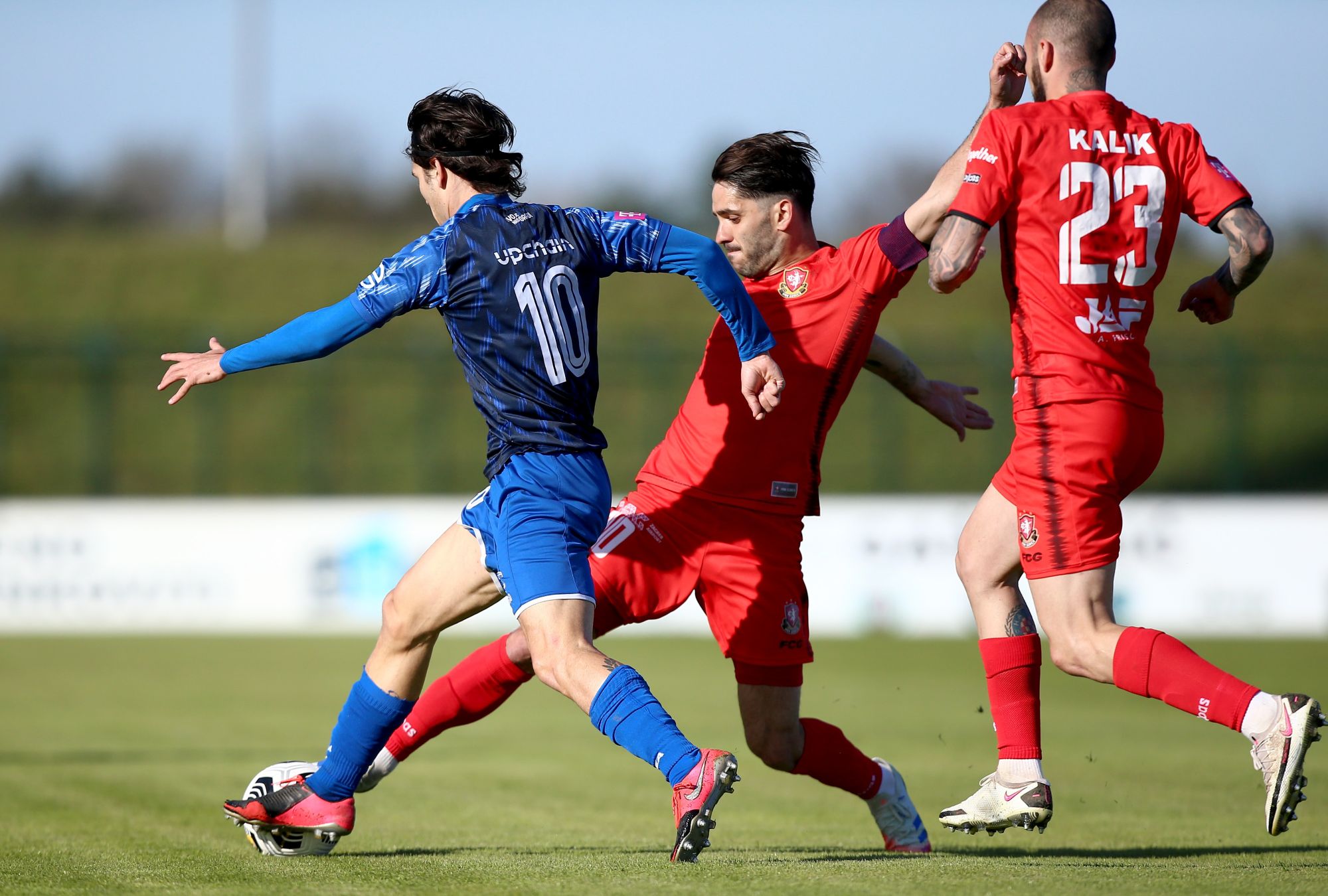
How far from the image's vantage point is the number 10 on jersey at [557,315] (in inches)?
171

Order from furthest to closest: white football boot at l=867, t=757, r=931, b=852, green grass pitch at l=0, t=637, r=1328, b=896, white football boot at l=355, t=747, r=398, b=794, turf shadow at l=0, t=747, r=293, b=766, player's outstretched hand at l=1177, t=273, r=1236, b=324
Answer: turf shadow at l=0, t=747, r=293, b=766 < white football boot at l=867, t=757, r=931, b=852 < white football boot at l=355, t=747, r=398, b=794 < player's outstretched hand at l=1177, t=273, r=1236, b=324 < green grass pitch at l=0, t=637, r=1328, b=896

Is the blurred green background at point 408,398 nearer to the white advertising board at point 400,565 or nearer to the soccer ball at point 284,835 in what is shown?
the white advertising board at point 400,565

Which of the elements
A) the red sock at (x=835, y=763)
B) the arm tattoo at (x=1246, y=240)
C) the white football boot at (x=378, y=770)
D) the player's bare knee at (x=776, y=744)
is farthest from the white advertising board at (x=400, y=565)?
the arm tattoo at (x=1246, y=240)

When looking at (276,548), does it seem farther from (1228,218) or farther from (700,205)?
(700,205)

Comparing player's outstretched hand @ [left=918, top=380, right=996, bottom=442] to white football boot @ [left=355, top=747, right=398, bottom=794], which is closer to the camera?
white football boot @ [left=355, top=747, right=398, bottom=794]

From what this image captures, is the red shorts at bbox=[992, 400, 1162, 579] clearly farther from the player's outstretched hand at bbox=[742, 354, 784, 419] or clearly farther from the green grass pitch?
the green grass pitch

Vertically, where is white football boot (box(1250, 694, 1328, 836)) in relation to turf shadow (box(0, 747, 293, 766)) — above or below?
above

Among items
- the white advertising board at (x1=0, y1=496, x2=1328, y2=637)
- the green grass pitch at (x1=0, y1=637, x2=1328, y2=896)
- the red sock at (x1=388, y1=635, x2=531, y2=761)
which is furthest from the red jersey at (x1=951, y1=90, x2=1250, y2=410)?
the white advertising board at (x1=0, y1=496, x2=1328, y2=637)

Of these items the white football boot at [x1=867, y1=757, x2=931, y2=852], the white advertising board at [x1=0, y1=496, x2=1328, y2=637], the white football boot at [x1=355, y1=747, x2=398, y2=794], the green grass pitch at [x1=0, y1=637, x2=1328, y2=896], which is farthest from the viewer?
the white advertising board at [x1=0, y1=496, x2=1328, y2=637]

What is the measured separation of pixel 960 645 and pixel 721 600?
10959mm

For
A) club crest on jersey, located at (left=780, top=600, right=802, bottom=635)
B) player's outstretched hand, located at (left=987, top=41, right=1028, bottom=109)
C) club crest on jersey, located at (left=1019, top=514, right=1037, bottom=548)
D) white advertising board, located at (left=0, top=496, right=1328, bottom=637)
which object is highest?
player's outstretched hand, located at (left=987, top=41, right=1028, bottom=109)

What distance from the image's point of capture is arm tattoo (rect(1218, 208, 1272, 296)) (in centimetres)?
430

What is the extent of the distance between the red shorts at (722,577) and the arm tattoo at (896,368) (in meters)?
0.71

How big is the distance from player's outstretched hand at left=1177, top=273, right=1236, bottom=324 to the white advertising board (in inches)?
452
